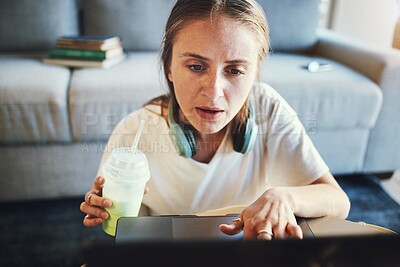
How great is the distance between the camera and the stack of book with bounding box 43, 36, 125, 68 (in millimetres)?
1417

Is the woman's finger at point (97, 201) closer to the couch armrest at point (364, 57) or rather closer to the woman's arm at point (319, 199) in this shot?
the woman's arm at point (319, 199)

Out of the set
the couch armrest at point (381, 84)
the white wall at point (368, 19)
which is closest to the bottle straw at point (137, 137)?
the couch armrest at point (381, 84)

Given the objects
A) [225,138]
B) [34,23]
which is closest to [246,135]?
[225,138]

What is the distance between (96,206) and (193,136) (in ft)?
0.65

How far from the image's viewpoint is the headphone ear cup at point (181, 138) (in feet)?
2.05

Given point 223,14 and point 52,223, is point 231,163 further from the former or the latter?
point 52,223

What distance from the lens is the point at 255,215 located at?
0.47m

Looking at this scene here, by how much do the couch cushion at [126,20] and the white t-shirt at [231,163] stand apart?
0.90 metres

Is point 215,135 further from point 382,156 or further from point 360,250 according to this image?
point 382,156

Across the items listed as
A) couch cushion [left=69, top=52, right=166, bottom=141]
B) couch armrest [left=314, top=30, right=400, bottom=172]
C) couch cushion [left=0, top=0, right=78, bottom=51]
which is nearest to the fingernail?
couch cushion [left=69, top=52, right=166, bottom=141]

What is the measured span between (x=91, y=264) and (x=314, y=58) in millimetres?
1404

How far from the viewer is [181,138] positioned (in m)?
0.63

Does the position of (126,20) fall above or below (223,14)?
below

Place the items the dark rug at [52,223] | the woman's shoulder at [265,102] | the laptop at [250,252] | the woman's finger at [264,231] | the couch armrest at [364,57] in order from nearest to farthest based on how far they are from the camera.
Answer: the laptop at [250,252] < the woman's finger at [264,231] < the woman's shoulder at [265,102] < the dark rug at [52,223] < the couch armrest at [364,57]
